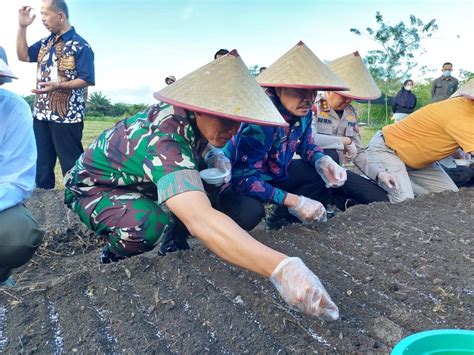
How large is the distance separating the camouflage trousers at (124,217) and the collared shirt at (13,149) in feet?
0.94

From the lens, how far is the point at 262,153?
2.44 metres

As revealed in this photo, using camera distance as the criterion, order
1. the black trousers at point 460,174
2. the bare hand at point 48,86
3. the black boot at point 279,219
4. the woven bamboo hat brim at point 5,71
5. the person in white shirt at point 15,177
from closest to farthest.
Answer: the woven bamboo hat brim at point 5,71 < the person in white shirt at point 15,177 < the black boot at point 279,219 < the bare hand at point 48,86 < the black trousers at point 460,174

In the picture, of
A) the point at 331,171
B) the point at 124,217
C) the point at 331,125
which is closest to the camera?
the point at 124,217

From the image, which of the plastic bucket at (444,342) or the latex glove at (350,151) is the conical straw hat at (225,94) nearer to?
the plastic bucket at (444,342)

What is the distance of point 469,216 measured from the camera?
2795 millimetres

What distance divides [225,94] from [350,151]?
2014mm

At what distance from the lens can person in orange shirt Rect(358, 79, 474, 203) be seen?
290cm

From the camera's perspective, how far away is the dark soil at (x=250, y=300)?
149 cm

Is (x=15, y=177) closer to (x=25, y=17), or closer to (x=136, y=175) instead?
(x=136, y=175)

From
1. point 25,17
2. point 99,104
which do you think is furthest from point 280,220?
point 99,104

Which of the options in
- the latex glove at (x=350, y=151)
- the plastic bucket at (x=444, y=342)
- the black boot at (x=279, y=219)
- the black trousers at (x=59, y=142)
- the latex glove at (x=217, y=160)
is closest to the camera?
the plastic bucket at (x=444, y=342)

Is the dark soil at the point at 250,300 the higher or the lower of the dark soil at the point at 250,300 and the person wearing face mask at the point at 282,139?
the lower

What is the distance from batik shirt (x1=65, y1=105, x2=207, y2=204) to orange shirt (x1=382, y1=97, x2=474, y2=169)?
188cm

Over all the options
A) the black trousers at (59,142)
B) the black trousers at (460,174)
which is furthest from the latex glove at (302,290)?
the black trousers at (460,174)
